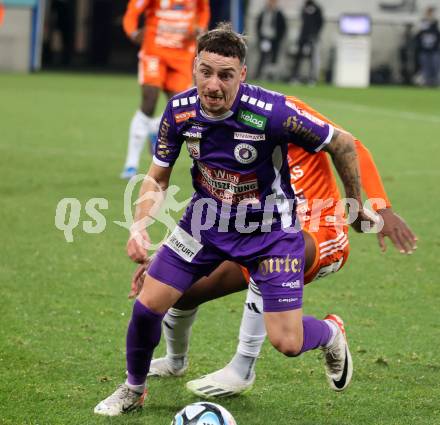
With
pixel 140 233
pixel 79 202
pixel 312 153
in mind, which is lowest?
pixel 79 202

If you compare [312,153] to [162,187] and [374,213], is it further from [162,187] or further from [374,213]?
[162,187]

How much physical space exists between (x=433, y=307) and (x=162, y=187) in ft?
8.27

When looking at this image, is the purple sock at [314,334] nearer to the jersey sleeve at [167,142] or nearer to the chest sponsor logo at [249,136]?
the chest sponsor logo at [249,136]

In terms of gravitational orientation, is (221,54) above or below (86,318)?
above

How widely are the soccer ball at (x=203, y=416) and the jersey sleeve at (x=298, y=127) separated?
125 cm

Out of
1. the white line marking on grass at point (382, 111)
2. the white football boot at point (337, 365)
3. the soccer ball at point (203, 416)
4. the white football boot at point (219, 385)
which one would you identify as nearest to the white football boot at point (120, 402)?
the white football boot at point (219, 385)

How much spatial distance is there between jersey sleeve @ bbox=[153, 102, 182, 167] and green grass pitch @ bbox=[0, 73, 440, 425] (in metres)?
1.15

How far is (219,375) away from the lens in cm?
527

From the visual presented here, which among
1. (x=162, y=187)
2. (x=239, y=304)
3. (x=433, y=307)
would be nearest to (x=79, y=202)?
(x=239, y=304)

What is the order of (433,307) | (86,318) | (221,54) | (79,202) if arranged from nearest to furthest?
1. (221,54)
2. (86,318)
3. (433,307)
4. (79,202)

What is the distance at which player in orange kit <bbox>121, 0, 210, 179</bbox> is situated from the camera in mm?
11500

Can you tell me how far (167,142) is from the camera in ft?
16.6

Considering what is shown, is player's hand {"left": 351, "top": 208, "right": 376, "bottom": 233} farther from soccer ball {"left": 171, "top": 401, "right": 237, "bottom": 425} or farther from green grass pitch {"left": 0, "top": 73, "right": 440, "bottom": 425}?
soccer ball {"left": 171, "top": 401, "right": 237, "bottom": 425}

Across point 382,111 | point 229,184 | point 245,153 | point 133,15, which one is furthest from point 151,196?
point 382,111
